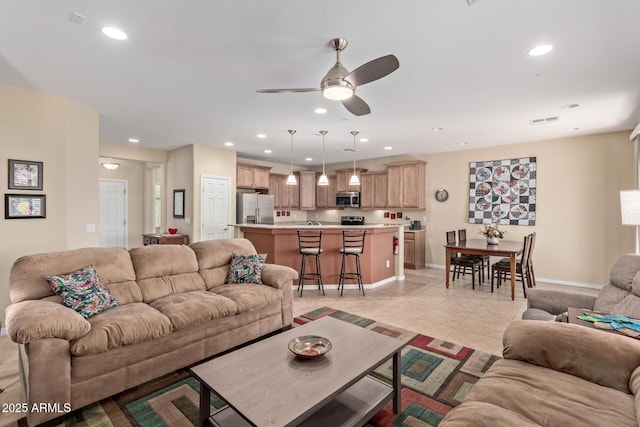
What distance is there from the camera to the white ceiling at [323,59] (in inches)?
82.9

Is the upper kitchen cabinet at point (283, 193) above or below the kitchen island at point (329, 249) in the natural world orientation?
above

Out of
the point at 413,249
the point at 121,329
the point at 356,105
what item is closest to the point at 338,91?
the point at 356,105

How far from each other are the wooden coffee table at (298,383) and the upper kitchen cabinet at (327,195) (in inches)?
268

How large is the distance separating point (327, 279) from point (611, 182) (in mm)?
5089

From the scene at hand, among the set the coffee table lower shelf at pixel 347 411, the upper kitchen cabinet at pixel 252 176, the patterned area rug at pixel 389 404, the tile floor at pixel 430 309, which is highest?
the upper kitchen cabinet at pixel 252 176

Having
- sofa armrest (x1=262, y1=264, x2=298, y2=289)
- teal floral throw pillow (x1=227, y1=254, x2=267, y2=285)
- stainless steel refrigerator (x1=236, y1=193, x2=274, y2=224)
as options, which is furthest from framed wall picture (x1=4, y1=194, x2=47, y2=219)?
stainless steel refrigerator (x1=236, y1=193, x2=274, y2=224)

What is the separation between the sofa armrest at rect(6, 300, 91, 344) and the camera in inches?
73.0

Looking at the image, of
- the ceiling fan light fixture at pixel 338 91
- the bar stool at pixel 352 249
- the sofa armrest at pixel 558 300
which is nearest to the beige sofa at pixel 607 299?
the sofa armrest at pixel 558 300

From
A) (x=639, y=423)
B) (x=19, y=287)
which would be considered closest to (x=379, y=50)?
(x=639, y=423)

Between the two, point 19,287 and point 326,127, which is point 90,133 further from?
point 326,127

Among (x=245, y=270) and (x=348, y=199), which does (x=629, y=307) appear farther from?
(x=348, y=199)

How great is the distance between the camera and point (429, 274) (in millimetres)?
6527

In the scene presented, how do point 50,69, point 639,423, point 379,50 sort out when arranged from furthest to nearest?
point 50,69
point 379,50
point 639,423

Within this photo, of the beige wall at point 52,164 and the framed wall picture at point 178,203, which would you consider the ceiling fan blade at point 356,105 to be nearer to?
the beige wall at point 52,164
